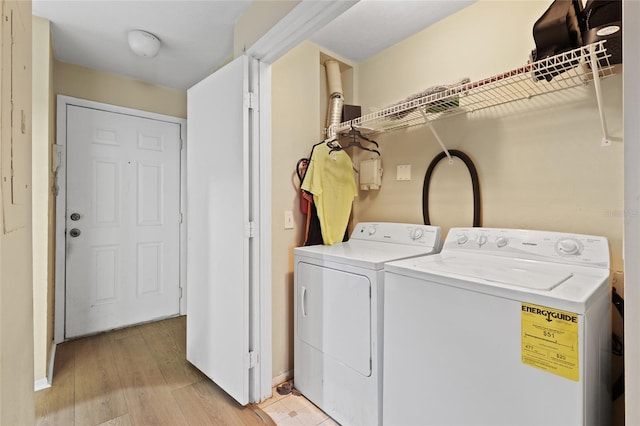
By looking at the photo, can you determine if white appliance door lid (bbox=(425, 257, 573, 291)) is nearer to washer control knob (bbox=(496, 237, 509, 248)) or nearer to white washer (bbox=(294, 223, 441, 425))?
washer control knob (bbox=(496, 237, 509, 248))

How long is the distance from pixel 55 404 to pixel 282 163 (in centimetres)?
194

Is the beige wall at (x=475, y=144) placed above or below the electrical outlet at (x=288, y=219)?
above

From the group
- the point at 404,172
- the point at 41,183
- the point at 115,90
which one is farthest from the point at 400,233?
the point at 115,90

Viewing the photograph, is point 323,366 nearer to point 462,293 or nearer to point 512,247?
point 462,293

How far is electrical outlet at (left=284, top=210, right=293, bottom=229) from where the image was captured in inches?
80.7

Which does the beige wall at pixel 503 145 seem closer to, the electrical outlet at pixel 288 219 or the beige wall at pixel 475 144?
the beige wall at pixel 475 144

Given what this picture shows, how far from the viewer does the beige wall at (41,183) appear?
200 centimetres

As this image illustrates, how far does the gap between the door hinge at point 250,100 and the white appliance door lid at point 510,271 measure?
127 cm

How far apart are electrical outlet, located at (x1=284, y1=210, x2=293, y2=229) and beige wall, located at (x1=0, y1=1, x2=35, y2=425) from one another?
132 cm

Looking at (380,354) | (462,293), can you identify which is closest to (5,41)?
(462,293)

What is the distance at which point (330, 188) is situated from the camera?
6.93 feet

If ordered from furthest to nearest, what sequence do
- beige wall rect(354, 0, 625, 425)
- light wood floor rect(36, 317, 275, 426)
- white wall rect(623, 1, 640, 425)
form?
light wood floor rect(36, 317, 275, 426) < beige wall rect(354, 0, 625, 425) < white wall rect(623, 1, 640, 425)

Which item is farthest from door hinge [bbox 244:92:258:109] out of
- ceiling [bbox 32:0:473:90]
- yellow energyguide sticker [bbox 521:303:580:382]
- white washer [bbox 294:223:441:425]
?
yellow energyguide sticker [bbox 521:303:580:382]

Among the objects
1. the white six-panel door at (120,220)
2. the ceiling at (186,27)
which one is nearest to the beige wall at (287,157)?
the ceiling at (186,27)
